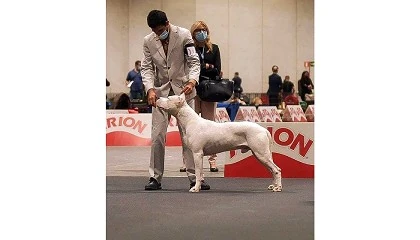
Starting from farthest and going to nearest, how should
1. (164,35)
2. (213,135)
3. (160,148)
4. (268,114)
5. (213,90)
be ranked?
(268,114) → (213,90) → (160,148) → (164,35) → (213,135)

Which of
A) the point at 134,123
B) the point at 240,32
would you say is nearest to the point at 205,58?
the point at 134,123

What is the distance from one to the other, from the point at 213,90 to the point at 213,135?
1294 millimetres

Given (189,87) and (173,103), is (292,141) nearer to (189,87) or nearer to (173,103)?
(189,87)

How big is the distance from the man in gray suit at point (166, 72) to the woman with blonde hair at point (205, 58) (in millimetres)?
955

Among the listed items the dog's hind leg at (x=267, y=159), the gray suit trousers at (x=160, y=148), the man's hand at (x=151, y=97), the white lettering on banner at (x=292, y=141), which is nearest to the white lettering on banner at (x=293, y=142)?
the white lettering on banner at (x=292, y=141)

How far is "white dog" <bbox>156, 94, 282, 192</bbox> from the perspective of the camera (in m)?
6.21

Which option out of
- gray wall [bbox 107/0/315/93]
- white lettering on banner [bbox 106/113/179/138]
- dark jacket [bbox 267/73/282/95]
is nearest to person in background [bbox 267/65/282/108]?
dark jacket [bbox 267/73/282/95]

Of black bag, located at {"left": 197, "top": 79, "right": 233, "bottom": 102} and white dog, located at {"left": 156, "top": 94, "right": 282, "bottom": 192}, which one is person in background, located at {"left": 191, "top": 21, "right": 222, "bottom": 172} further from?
white dog, located at {"left": 156, "top": 94, "right": 282, "bottom": 192}

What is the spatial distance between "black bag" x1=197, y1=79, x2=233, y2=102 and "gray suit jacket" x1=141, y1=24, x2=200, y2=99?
853 millimetres

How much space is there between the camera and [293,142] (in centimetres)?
776
